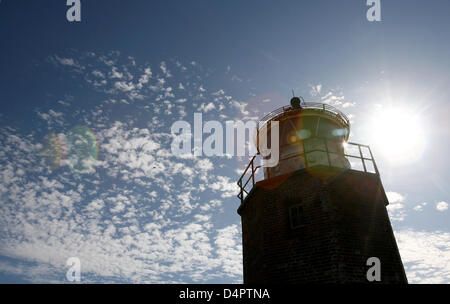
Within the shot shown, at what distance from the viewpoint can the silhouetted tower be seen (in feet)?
27.8

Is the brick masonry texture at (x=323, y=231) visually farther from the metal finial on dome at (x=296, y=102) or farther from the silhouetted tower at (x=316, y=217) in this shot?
the metal finial on dome at (x=296, y=102)

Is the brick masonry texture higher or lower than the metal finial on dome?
lower

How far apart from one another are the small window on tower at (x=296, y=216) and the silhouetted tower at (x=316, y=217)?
0.01 metres

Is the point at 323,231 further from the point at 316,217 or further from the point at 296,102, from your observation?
the point at 296,102

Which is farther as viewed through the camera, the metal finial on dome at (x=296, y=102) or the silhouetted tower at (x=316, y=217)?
the metal finial on dome at (x=296, y=102)

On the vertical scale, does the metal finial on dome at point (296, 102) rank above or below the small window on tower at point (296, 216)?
above

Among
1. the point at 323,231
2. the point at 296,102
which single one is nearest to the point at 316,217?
the point at 323,231

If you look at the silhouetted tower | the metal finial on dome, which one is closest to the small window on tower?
the silhouetted tower

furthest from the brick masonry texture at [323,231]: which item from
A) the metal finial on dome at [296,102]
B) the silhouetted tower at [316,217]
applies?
the metal finial on dome at [296,102]

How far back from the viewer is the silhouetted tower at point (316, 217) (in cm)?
847

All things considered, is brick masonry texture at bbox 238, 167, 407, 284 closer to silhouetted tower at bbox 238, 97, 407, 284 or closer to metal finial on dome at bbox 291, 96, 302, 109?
silhouetted tower at bbox 238, 97, 407, 284
